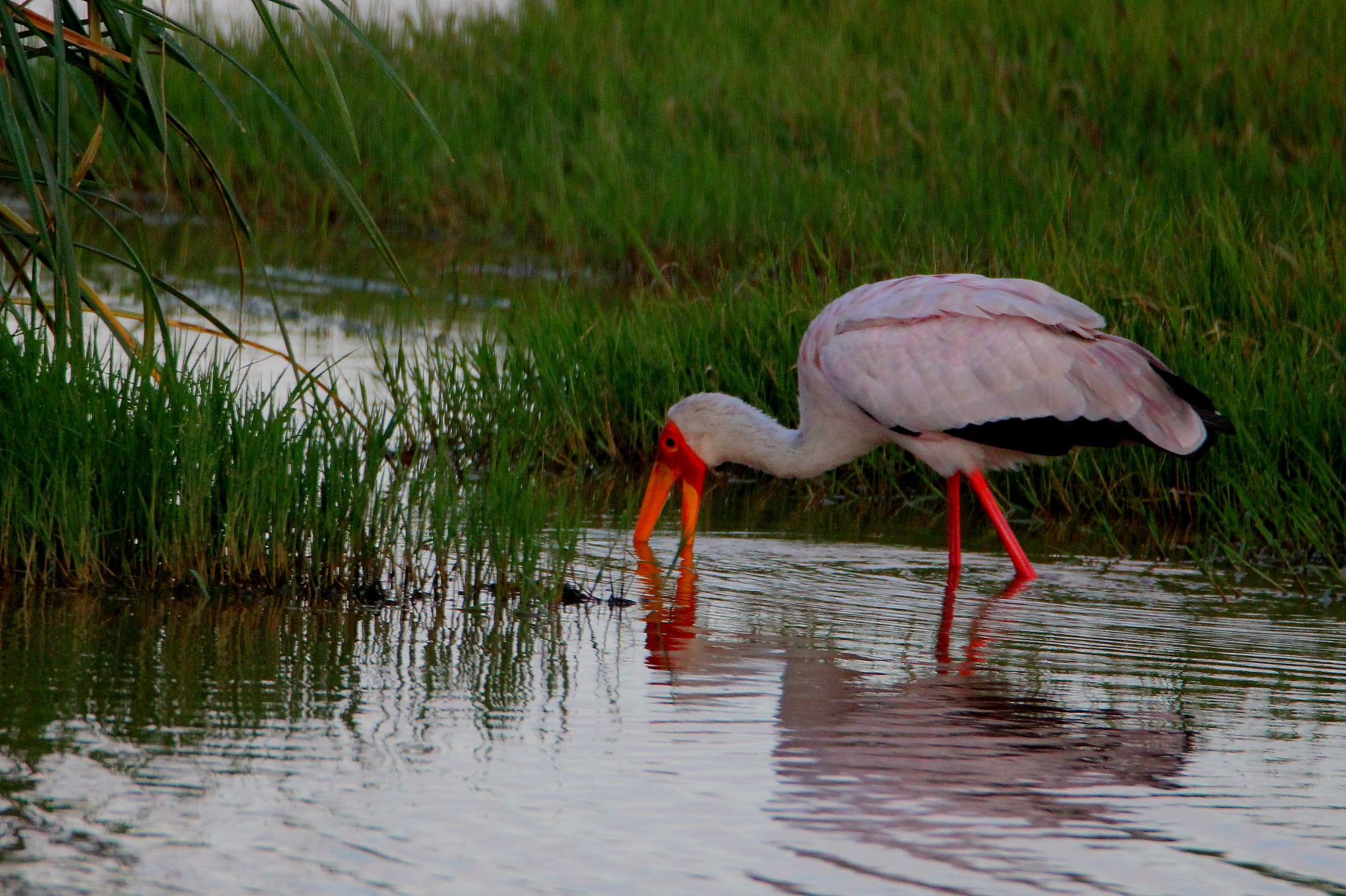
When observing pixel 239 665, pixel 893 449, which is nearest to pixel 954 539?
pixel 893 449

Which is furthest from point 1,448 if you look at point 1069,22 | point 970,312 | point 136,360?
point 1069,22

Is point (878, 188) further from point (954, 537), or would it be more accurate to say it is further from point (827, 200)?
point (954, 537)

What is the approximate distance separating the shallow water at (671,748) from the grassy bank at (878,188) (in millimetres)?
1554

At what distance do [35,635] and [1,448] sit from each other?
633mm

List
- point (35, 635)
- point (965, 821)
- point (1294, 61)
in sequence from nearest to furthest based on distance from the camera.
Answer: point (965, 821), point (35, 635), point (1294, 61)

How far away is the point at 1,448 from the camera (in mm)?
4672

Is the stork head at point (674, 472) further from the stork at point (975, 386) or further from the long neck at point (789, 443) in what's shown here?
the long neck at point (789, 443)

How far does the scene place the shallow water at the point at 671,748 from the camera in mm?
3008

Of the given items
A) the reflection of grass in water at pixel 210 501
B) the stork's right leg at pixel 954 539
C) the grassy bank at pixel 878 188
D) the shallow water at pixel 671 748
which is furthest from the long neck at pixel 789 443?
the reflection of grass in water at pixel 210 501

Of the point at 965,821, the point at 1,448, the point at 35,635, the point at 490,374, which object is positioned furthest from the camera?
the point at 490,374

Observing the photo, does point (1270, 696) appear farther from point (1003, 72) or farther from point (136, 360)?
point (1003, 72)

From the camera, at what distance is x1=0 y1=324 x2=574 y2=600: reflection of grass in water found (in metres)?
4.69

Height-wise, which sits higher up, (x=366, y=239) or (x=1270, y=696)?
(x=366, y=239)

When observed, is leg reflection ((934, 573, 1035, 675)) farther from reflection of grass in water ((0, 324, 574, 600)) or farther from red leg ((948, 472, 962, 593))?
reflection of grass in water ((0, 324, 574, 600))
